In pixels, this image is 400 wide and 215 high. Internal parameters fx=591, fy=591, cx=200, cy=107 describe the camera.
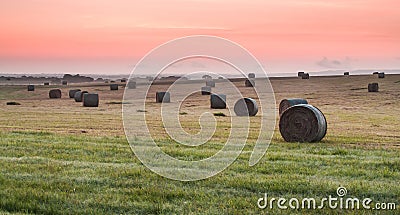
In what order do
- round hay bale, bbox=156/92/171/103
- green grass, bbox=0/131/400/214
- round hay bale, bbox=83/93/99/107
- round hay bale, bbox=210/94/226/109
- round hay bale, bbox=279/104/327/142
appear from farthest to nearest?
round hay bale, bbox=156/92/171/103 → round hay bale, bbox=83/93/99/107 → round hay bale, bbox=210/94/226/109 → round hay bale, bbox=279/104/327/142 → green grass, bbox=0/131/400/214

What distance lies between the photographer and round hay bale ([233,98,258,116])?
1351 inches

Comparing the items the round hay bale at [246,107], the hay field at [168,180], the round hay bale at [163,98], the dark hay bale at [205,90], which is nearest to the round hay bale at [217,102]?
the round hay bale at [246,107]

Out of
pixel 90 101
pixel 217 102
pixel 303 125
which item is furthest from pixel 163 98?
pixel 303 125

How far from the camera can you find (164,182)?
10844 millimetres

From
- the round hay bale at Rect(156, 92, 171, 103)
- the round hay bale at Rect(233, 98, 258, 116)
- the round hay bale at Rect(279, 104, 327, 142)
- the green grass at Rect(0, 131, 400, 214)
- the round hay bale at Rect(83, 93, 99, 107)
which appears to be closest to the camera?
the green grass at Rect(0, 131, 400, 214)

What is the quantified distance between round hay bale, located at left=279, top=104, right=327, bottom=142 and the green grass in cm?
412

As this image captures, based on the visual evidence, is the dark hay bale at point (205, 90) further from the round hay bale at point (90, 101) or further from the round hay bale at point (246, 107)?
the round hay bale at point (246, 107)

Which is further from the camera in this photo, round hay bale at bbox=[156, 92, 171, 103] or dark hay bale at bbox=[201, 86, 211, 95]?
dark hay bale at bbox=[201, 86, 211, 95]

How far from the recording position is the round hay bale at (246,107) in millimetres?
34312

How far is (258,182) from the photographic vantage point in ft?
34.7

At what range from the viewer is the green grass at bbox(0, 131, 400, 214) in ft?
30.1

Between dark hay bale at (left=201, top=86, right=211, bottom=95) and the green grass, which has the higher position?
dark hay bale at (left=201, top=86, right=211, bottom=95)

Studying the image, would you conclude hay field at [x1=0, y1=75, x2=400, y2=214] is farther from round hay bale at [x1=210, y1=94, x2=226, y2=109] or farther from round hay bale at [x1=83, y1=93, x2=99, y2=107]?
round hay bale at [x1=83, y1=93, x2=99, y2=107]

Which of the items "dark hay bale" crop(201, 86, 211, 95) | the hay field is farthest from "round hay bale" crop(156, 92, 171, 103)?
the hay field
